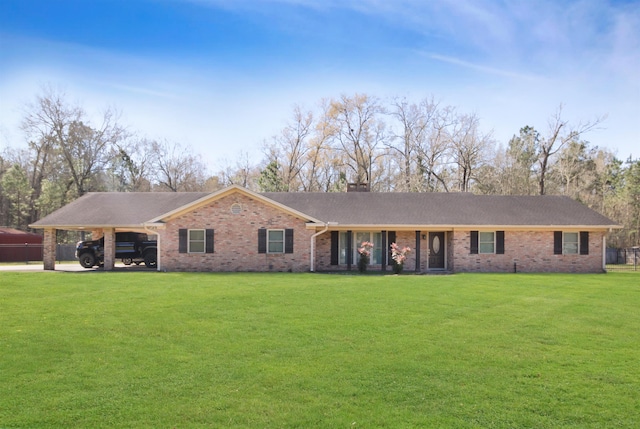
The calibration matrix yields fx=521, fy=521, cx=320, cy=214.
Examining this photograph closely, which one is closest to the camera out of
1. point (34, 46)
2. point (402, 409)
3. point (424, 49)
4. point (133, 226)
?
point (402, 409)

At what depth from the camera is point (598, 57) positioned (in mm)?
17359

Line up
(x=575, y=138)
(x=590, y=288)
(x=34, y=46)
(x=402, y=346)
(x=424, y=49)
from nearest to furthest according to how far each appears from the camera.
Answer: (x=402, y=346) → (x=34, y=46) → (x=590, y=288) → (x=424, y=49) → (x=575, y=138)

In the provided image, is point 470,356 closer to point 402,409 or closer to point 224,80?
point 402,409

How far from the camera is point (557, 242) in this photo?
2436 cm

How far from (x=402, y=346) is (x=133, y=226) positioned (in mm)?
18263

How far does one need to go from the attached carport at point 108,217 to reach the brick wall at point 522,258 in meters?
13.7

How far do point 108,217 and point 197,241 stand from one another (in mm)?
5236

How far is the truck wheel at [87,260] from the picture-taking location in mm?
25656

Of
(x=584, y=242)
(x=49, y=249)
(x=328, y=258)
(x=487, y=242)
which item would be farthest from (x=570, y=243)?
(x=49, y=249)

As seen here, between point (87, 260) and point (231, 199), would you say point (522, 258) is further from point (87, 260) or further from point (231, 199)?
point (87, 260)

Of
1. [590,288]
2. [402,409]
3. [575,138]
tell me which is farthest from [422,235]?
[575,138]

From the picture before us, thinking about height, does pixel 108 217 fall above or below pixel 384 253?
above

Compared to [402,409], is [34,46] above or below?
above

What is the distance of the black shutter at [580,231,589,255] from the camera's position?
2445cm
